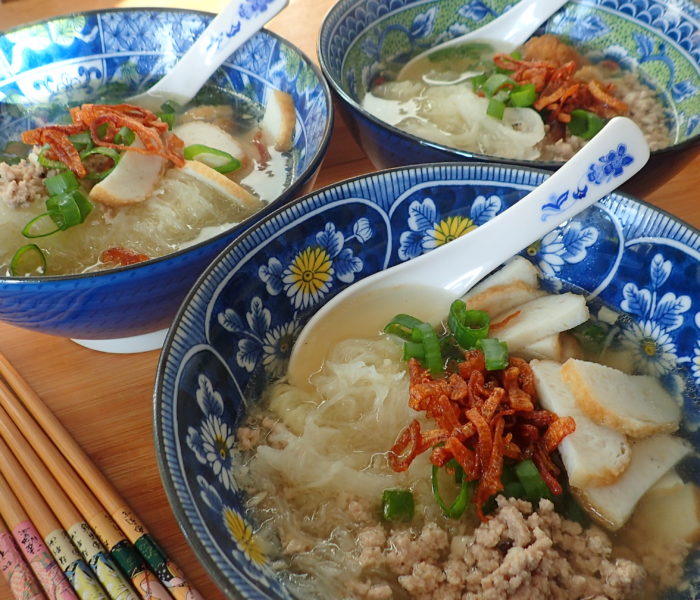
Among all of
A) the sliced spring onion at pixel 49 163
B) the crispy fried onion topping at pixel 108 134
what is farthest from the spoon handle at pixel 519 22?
the sliced spring onion at pixel 49 163

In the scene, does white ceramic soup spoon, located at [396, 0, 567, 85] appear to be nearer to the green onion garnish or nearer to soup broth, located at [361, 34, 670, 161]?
soup broth, located at [361, 34, 670, 161]

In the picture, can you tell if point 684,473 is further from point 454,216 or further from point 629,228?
point 454,216

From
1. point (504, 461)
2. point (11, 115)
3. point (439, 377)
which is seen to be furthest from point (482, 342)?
point (11, 115)

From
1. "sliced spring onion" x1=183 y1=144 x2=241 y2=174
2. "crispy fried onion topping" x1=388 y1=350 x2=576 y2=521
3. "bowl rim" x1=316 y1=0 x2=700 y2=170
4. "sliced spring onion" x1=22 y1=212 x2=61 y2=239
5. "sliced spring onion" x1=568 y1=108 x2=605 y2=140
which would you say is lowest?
"crispy fried onion topping" x1=388 y1=350 x2=576 y2=521

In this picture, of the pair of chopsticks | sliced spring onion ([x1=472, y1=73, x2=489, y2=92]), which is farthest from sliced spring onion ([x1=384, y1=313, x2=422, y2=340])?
sliced spring onion ([x1=472, y1=73, x2=489, y2=92])

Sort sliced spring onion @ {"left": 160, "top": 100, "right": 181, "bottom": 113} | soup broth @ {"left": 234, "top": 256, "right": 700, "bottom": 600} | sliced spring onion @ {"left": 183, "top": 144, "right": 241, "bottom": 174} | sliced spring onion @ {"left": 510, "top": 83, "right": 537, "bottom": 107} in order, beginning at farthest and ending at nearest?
sliced spring onion @ {"left": 160, "top": 100, "right": 181, "bottom": 113} → sliced spring onion @ {"left": 510, "top": 83, "right": 537, "bottom": 107} → sliced spring onion @ {"left": 183, "top": 144, "right": 241, "bottom": 174} → soup broth @ {"left": 234, "top": 256, "right": 700, "bottom": 600}

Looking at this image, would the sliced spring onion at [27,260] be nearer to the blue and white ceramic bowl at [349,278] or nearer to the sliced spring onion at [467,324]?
the blue and white ceramic bowl at [349,278]

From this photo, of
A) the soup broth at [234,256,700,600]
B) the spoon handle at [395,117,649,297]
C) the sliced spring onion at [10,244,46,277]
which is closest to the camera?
the soup broth at [234,256,700,600]
